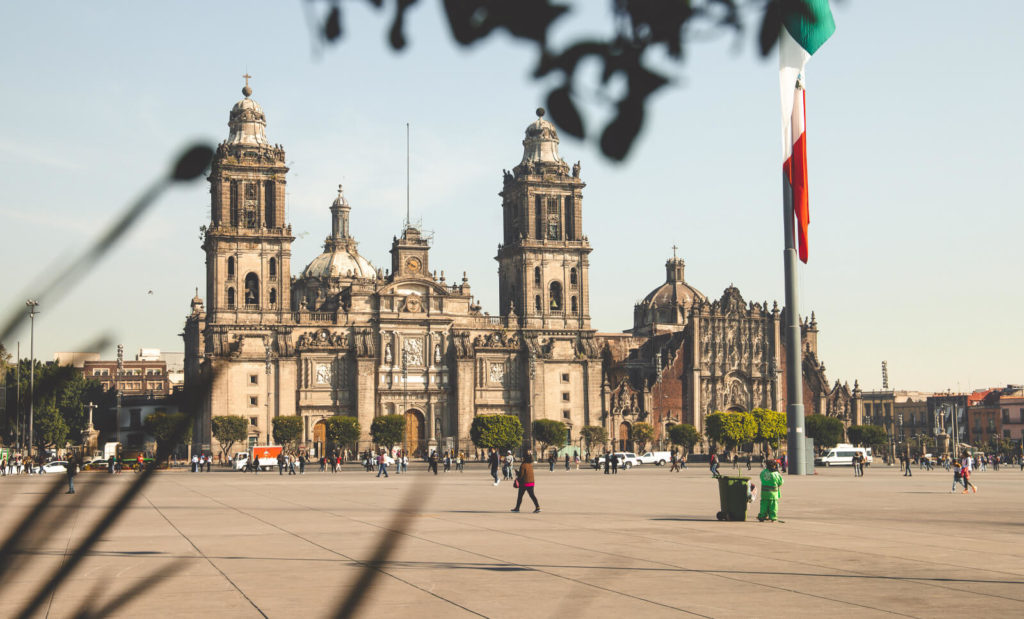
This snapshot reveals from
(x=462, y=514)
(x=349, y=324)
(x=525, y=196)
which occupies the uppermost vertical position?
(x=525, y=196)

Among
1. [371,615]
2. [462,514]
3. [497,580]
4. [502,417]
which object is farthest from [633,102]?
[502,417]

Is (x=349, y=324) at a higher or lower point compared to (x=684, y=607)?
higher

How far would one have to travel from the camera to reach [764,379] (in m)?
109

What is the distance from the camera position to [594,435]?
9750cm

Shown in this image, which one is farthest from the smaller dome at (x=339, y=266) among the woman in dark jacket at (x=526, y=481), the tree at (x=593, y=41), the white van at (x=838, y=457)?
the tree at (x=593, y=41)

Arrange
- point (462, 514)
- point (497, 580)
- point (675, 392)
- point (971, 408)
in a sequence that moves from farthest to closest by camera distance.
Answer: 1. point (971, 408)
2. point (675, 392)
3. point (462, 514)
4. point (497, 580)

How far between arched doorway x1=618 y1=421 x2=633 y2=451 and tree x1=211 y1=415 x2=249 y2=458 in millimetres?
31920

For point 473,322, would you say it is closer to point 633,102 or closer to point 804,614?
point 804,614

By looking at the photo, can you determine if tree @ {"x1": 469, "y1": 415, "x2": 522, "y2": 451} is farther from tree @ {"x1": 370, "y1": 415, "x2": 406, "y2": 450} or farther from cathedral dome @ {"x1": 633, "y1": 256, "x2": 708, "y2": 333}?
cathedral dome @ {"x1": 633, "y1": 256, "x2": 708, "y2": 333}

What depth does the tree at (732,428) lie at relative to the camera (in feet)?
315

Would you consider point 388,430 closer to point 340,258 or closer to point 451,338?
point 451,338

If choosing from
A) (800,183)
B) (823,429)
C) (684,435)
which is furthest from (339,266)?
(800,183)

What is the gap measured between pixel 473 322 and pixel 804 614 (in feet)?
287

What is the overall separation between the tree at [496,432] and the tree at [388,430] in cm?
568
